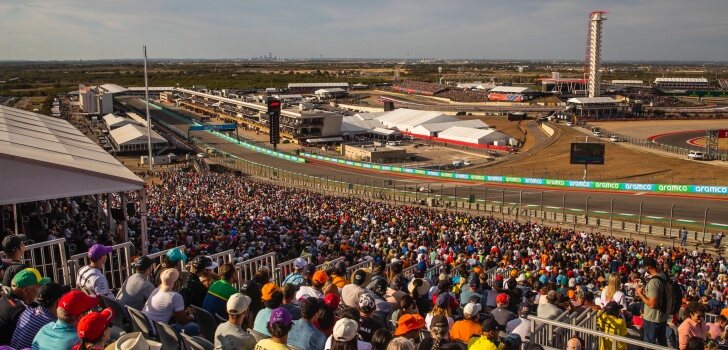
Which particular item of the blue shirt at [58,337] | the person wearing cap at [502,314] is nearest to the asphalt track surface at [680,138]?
the person wearing cap at [502,314]

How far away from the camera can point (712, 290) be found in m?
15.5

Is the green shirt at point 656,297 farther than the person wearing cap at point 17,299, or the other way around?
the green shirt at point 656,297

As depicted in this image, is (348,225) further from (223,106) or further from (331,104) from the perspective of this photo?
(331,104)

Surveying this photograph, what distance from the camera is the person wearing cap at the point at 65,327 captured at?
5.66m

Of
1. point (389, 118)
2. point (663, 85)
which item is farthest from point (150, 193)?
point (663, 85)

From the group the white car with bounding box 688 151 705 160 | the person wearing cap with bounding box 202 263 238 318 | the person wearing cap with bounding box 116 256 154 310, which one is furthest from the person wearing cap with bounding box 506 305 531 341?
the white car with bounding box 688 151 705 160

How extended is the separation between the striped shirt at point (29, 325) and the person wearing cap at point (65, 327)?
19.6 inches

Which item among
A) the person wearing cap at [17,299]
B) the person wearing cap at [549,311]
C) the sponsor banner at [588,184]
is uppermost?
the person wearing cap at [17,299]

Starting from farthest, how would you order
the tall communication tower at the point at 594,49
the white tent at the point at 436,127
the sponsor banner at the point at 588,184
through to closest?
the tall communication tower at the point at 594,49
the white tent at the point at 436,127
the sponsor banner at the point at 588,184

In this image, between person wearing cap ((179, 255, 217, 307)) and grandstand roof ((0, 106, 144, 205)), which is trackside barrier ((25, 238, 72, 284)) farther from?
person wearing cap ((179, 255, 217, 307))

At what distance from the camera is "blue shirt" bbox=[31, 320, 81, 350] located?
5664 mm

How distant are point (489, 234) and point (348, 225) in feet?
18.7

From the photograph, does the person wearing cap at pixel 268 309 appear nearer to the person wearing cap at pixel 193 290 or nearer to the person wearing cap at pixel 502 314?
the person wearing cap at pixel 193 290

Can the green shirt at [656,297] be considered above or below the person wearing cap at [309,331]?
below
